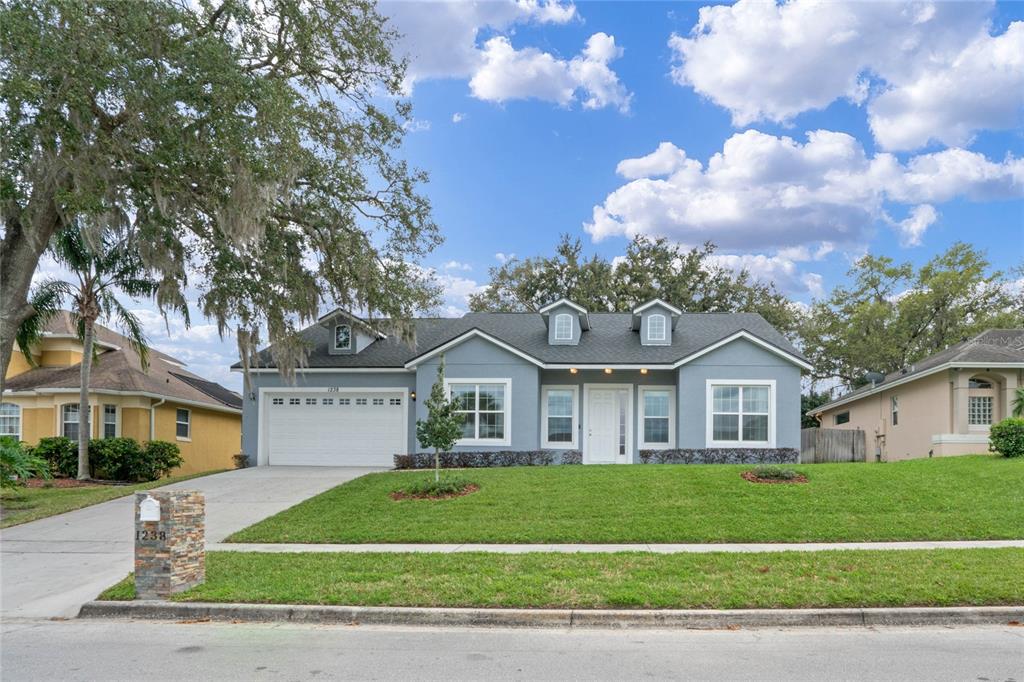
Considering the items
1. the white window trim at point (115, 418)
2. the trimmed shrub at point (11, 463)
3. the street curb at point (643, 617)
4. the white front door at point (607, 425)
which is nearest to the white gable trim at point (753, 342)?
the white front door at point (607, 425)

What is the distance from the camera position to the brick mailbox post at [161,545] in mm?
8266

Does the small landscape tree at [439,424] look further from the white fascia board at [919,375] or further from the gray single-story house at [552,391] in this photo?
the white fascia board at [919,375]

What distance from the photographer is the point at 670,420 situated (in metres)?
21.5

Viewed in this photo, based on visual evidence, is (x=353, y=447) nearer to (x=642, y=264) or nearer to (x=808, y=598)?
(x=808, y=598)

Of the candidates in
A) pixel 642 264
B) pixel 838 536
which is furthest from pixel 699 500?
pixel 642 264

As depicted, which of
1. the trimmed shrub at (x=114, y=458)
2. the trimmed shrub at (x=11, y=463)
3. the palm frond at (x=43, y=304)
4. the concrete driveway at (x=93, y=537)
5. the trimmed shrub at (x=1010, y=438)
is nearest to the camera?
the concrete driveway at (x=93, y=537)

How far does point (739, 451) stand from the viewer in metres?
20.0

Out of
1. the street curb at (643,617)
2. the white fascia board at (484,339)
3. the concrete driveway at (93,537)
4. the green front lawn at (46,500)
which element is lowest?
the green front lawn at (46,500)

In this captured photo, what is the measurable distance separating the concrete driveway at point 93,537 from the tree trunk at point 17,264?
3.66m

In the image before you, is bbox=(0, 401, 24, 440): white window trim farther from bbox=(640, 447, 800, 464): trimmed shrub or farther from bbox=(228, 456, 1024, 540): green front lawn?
bbox=(640, 447, 800, 464): trimmed shrub

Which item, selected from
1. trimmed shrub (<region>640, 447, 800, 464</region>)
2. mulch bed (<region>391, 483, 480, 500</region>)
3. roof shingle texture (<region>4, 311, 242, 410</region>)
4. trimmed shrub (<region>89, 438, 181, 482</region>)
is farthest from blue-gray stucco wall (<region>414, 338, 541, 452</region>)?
roof shingle texture (<region>4, 311, 242, 410</region>)

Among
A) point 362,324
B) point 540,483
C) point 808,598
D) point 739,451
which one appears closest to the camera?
point 808,598

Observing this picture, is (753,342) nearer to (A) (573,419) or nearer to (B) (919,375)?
(A) (573,419)

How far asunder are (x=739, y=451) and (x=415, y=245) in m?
10.0
